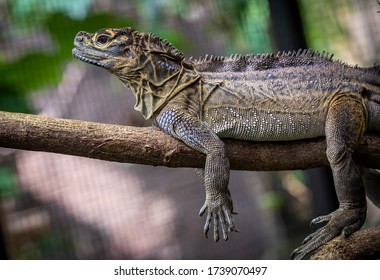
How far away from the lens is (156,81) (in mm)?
2125

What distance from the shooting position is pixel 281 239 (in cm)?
384

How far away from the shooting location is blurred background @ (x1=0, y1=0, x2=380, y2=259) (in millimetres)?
3332

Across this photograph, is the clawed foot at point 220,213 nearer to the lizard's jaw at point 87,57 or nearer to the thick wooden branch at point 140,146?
the thick wooden branch at point 140,146

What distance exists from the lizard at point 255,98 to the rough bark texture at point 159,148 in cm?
5

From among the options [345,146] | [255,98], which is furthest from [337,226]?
[255,98]

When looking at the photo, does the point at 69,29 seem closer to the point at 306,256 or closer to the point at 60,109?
the point at 60,109

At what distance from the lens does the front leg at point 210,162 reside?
1.90 m

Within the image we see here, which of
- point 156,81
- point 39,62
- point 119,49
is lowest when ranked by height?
point 156,81

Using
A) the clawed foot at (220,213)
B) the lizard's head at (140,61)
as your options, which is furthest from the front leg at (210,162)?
the lizard's head at (140,61)

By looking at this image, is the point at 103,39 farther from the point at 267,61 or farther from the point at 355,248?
the point at 355,248

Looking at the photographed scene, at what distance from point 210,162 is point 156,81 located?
0.41m

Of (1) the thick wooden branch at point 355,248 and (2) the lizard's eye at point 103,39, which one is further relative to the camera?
(2) the lizard's eye at point 103,39

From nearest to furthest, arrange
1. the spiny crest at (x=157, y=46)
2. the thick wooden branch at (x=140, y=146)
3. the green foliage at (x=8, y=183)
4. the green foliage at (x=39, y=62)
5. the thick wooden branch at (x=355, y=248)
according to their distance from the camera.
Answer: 1. the thick wooden branch at (x=355, y=248)
2. the thick wooden branch at (x=140, y=146)
3. the spiny crest at (x=157, y=46)
4. the green foliage at (x=39, y=62)
5. the green foliage at (x=8, y=183)

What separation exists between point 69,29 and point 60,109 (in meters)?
0.53
